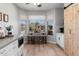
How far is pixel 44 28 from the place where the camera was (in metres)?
1.97

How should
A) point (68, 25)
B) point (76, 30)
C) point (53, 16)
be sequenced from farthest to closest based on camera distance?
point (53, 16) → point (68, 25) → point (76, 30)

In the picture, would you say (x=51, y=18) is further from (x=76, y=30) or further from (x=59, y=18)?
(x=76, y=30)

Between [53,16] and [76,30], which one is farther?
[53,16]

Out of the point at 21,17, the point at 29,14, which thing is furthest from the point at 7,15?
the point at 29,14

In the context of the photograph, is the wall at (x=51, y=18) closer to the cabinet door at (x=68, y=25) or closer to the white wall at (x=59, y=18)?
the white wall at (x=59, y=18)

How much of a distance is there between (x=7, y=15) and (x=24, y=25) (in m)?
0.35

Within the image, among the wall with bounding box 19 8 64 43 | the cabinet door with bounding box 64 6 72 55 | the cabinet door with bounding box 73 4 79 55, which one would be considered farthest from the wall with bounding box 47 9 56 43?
the cabinet door with bounding box 73 4 79 55

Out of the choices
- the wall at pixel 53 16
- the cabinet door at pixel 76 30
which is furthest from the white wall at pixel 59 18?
the cabinet door at pixel 76 30

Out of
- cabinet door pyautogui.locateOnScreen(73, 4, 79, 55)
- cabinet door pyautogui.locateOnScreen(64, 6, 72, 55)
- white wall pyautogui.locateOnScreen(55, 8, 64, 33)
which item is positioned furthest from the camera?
white wall pyautogui.locateOnScreen(55, 8, 64, 33)

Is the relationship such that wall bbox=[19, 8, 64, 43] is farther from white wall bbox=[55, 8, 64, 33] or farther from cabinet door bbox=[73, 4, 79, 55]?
cabinet door bbox=[73, 4, 79, 55]

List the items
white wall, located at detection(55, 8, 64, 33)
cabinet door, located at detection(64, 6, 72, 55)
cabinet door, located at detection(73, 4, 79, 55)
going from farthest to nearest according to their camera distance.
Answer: white wall, located at detection(55, 8, 64, 33) → cabinet door, located at detection(64, 6, 72, 55) → cabinet door, located at detection(73, 4, 79, 55)

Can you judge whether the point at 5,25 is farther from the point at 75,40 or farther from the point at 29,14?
the point at 75,40

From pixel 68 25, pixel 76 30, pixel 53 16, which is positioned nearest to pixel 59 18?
pixel 53 16

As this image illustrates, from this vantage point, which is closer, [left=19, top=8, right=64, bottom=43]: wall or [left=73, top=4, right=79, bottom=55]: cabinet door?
[left=73, top=4, right=79, bottom=55]: cabinet door
